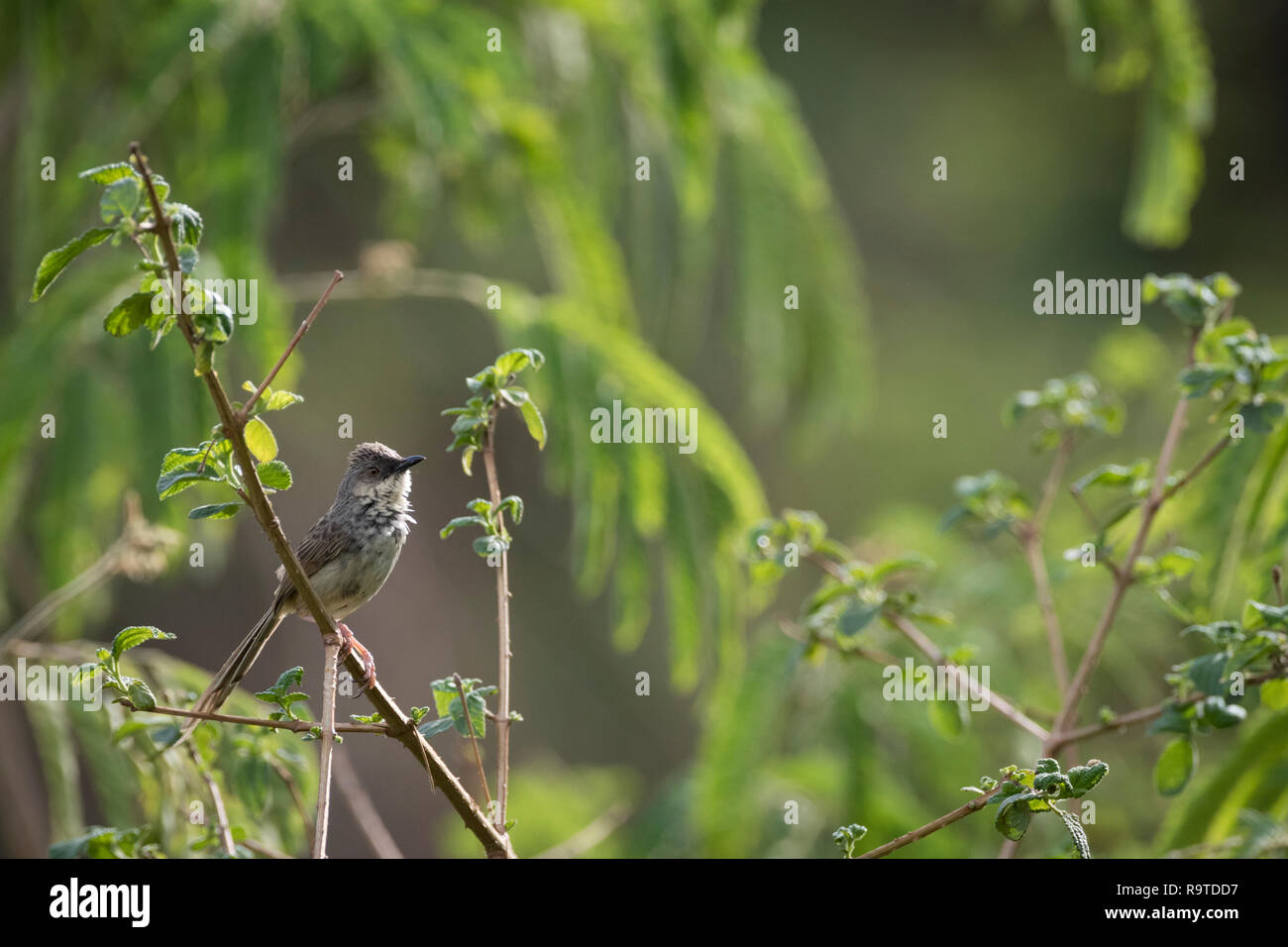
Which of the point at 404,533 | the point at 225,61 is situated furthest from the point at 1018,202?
the point at 404,533

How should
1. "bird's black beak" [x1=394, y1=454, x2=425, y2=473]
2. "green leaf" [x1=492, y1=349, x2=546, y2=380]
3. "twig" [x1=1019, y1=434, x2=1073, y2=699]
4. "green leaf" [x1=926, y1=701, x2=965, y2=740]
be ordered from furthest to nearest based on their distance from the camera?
"twig" [x1=1019, y1=434, x2=1073, y2=699] → "green leaf" [x1=926, y1=701, x2=965, y2=740] → "bird's black beak" [x1=394, y1=454, x2=425, y2=473] → "green leaf" [x1=492, y1=349, x2=546, y2=380]

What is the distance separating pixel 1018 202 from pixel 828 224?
7370mm

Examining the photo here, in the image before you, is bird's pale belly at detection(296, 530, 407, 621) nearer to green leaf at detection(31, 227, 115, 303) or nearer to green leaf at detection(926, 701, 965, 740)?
green leaf at detection(31, 227, 115, 303)

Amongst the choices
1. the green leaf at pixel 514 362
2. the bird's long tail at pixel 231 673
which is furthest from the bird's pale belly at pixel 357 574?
the green leaf at pixel 514 362

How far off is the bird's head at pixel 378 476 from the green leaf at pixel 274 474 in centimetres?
57

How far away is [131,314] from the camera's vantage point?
4.23 ft

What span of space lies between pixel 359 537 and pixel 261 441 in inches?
22.0

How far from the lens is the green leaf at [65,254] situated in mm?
1227

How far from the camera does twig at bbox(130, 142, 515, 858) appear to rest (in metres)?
1.21

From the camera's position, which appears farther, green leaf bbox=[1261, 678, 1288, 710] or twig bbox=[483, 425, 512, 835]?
green leaf bbox=[1261, 678, 1288, 710]

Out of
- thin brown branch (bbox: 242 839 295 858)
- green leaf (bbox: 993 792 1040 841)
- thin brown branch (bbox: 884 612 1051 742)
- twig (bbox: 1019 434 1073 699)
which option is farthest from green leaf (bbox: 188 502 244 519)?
twig (bbox: 1019 434 1073 699)

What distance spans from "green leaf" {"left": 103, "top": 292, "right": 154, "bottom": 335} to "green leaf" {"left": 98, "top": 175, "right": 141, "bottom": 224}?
85mm

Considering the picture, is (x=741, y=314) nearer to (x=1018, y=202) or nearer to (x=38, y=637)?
(x=38, y=637)

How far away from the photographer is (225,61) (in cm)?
272
